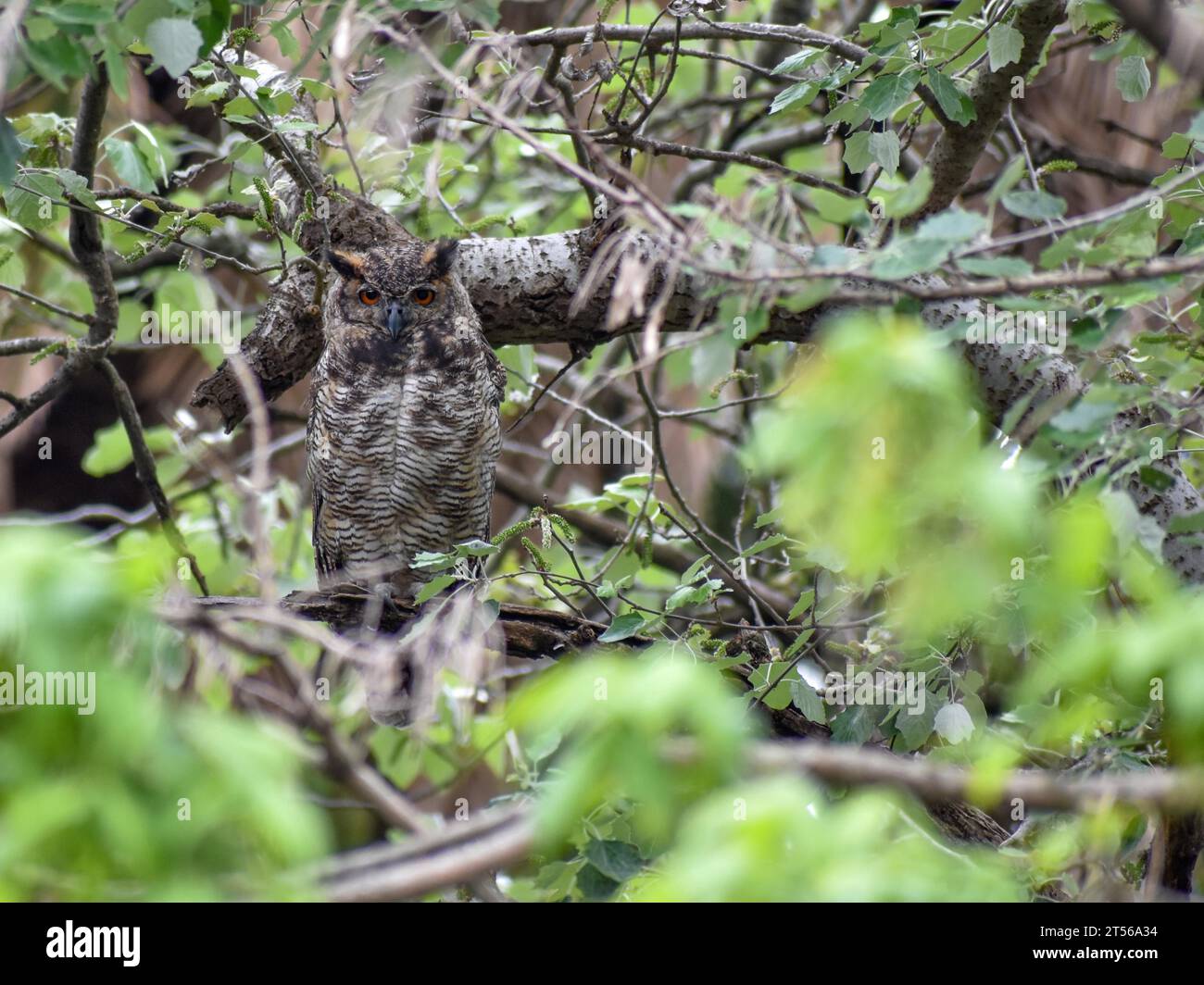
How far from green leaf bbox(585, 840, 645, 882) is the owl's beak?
6.04 ft

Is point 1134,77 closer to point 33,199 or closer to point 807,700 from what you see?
point 807,700

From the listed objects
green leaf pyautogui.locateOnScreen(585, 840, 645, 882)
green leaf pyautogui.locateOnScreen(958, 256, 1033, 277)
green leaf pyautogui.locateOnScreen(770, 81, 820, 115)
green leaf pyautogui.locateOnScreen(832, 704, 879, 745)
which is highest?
green leaf pyautogui.locateOnScreen(770, 81, 820, 115)

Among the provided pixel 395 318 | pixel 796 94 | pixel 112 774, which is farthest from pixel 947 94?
pixel 112 774

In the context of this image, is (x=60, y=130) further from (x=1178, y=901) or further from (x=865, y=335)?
(x=1178, y=901)

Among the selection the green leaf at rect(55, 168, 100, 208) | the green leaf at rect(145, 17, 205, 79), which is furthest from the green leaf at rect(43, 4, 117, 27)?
the green leaf at rect(55, 168, 100, 208)

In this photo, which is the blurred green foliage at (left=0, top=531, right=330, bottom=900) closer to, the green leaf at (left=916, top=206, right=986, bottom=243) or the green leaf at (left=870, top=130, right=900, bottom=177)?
the green leaf at (left=916, top=206, right=986, bottom=243)

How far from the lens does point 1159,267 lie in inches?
54.2

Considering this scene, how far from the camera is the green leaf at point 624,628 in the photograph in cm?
222

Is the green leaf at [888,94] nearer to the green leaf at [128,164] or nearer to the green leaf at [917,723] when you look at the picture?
the green leaf at [917,723]

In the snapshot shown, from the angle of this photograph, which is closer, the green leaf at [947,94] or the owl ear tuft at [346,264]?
the green leaf at [947,94]

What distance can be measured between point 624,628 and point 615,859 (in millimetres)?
468

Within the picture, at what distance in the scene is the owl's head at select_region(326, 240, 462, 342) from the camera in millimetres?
3266

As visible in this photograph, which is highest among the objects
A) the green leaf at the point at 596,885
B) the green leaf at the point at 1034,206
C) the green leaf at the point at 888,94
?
Answer: the green leaf at the point at 888,94

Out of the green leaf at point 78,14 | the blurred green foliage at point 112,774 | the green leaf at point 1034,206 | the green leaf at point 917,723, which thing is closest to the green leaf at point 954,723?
the green leaf at point 917,723
